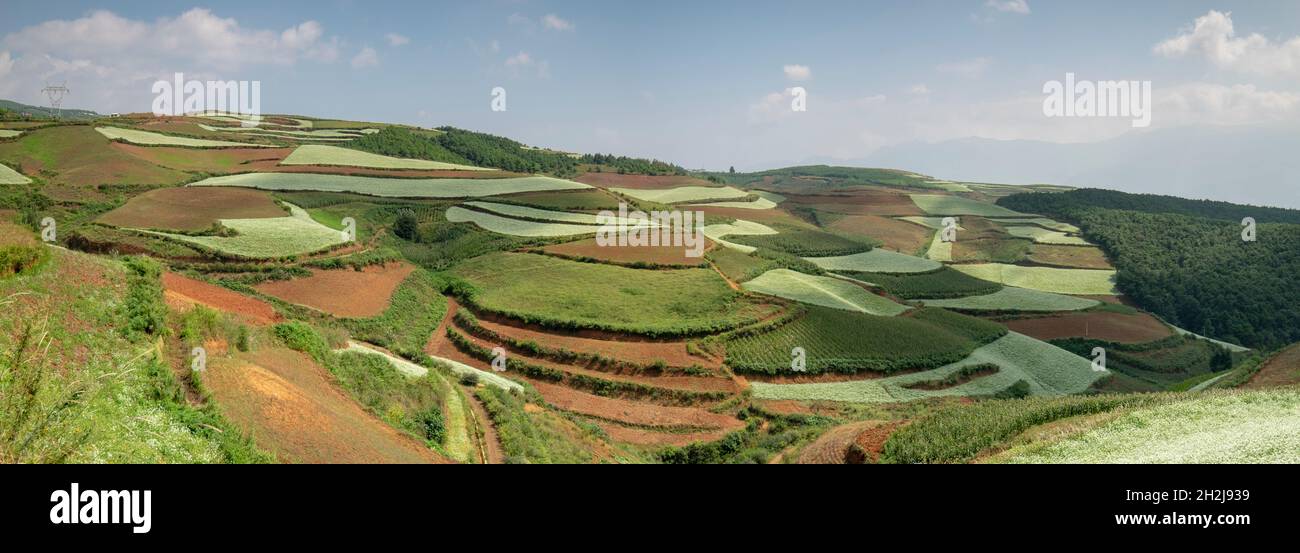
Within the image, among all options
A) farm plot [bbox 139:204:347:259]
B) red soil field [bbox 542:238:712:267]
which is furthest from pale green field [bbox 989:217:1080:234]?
farm plot [bbox 139:204:347:259]

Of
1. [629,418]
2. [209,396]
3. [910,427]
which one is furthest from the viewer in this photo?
[629,418]

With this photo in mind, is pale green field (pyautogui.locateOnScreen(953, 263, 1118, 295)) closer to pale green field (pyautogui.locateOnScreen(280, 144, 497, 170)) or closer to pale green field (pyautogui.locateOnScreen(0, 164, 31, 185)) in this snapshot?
pale green field (pyautogui.locateOnScreen(280, 144, 497, 170))

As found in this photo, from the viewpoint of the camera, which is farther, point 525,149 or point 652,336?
point 525,149

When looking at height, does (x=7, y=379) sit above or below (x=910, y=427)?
above

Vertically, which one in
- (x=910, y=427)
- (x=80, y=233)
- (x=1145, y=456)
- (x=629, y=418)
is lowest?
(x=629, y=418)
